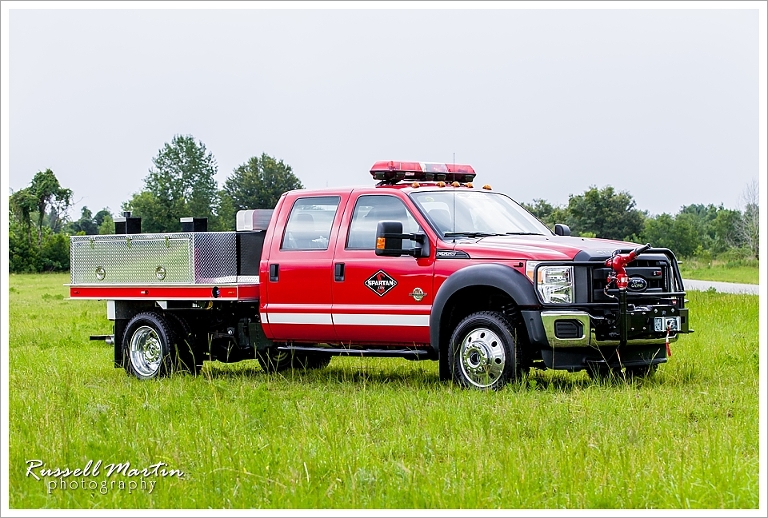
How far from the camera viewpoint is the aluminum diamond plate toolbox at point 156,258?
41.9 feet

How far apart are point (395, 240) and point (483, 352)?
1266 millimetres

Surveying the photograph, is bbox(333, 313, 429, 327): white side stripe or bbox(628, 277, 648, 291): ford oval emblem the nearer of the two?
bbox(628, 277, 648, 291): ford oval emblem

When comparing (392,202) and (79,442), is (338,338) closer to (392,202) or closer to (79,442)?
(392,202)

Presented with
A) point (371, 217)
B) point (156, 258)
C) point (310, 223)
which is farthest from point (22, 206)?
point (371, 217)

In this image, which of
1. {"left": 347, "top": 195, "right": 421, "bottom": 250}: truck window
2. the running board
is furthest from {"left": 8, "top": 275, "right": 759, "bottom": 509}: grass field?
{"left": 347, "top": 195, "right": 421, "bottom": 250}: truck window

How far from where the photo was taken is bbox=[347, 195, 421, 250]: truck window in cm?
1150

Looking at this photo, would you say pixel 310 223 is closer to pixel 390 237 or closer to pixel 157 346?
pixel 390 237

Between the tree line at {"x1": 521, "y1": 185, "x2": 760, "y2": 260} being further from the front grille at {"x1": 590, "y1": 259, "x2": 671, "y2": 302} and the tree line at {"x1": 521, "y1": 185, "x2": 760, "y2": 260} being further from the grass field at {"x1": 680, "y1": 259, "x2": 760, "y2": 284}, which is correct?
the front grille at {"x1": 590, "y1": 259, "x2": 671, "y2": 302}

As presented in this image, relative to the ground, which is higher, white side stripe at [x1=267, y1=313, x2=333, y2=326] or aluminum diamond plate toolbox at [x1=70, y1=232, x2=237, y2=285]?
aluminum diamond plate toolbox at [x1=70, y1=232, x2=237, y2=285]

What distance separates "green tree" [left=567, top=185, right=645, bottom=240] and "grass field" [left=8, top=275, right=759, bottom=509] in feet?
168

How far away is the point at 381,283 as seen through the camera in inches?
445

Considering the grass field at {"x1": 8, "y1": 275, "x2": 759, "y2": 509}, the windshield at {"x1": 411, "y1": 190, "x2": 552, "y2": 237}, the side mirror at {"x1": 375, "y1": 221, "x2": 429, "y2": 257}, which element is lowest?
the grass field at {"x1": 8, "y1": 275, "x2": 759, "y2": 509}

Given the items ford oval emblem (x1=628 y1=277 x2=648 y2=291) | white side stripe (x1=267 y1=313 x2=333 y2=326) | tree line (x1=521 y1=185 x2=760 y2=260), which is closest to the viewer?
ford oval emblem (x1=628 y1=277 x2=648 y2=291)

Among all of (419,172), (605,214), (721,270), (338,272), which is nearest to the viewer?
(338,272)
